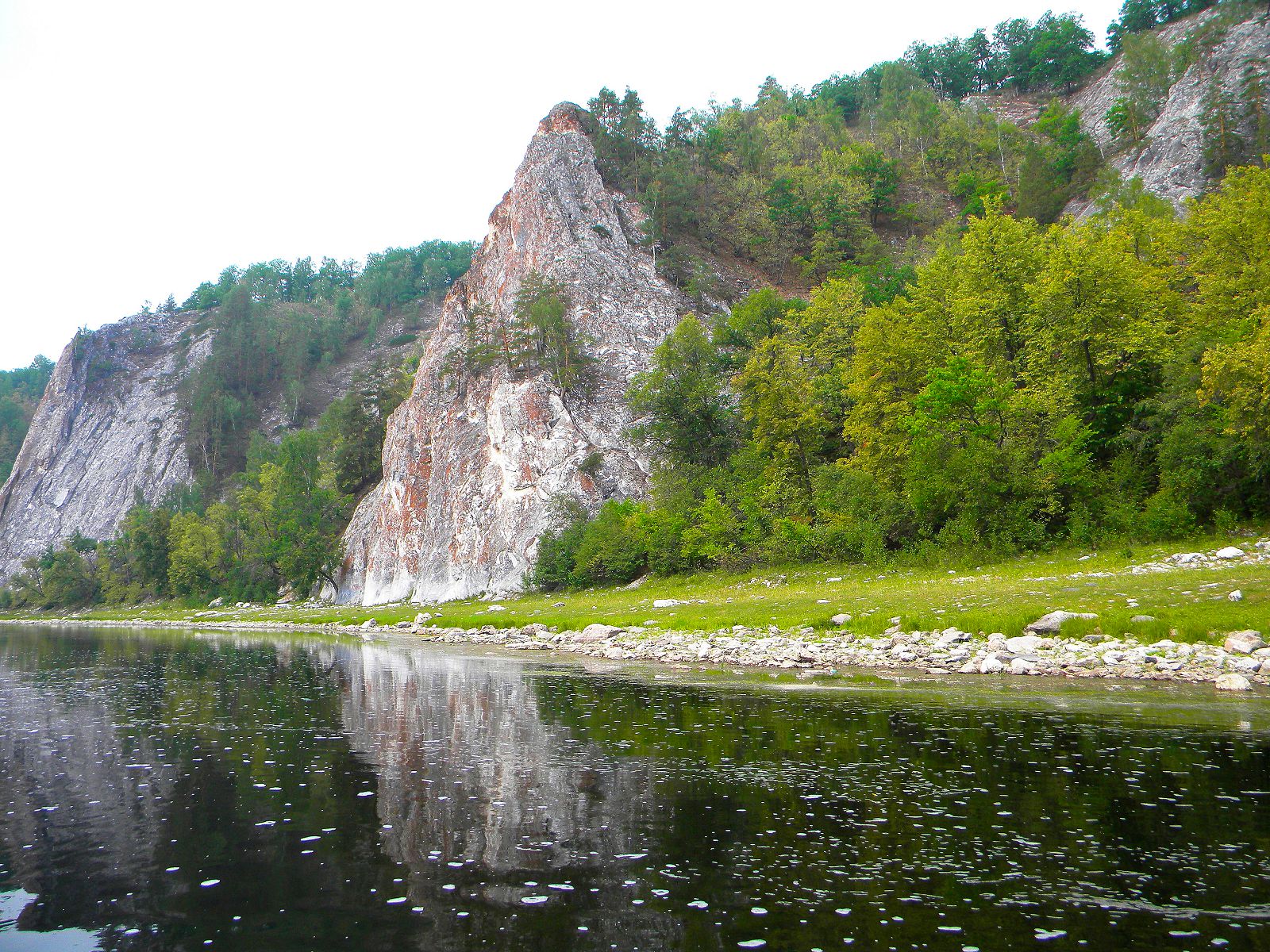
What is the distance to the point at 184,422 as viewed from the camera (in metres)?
149

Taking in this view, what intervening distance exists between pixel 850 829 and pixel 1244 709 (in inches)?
483

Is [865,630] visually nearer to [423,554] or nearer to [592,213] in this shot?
[423,554]

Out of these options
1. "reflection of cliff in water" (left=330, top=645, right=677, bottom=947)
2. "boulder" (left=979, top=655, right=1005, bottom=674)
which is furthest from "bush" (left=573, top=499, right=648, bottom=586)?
"boulder" (left=979, top=655, right=1005, bottom=674)

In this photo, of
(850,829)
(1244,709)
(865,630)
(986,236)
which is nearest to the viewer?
(850,829)

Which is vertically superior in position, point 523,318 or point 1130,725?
point 523,318

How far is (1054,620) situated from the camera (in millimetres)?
24344

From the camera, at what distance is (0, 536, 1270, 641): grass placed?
22.9 meters

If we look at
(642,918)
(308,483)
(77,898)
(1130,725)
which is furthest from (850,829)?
(308,483)

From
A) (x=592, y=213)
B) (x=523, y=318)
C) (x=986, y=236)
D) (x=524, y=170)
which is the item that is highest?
(x=524, y=170)

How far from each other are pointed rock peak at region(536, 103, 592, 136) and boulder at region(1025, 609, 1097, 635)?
95.1 m

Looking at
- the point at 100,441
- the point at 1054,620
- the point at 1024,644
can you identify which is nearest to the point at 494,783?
the point at 1024,644

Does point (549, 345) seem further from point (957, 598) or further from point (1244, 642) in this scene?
point (1244, 642)

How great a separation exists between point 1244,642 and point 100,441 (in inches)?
7251

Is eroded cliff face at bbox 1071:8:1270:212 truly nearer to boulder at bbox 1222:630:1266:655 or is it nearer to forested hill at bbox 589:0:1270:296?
forested hill at bbox 589:0:1270:296
